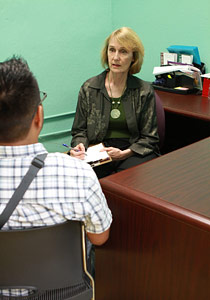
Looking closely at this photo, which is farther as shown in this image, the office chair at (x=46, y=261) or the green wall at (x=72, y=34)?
the green wall at (x=72, y=34)

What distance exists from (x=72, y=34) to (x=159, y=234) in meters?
2.14

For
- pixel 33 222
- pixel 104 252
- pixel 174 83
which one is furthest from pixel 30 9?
pixel 33 222

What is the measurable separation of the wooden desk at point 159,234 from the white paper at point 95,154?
1.54 feet

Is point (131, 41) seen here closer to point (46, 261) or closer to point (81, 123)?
point (81, 123)

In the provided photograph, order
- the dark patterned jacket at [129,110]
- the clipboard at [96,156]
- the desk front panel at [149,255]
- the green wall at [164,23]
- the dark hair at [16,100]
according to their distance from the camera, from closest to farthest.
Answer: the dark hair at [16,100] < the desk front panel at [149,255] < the clipboard at [96,156] < the dark patterned jacket at [129,110] < the green wall at [164,23]

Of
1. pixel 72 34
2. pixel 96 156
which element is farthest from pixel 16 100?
pixel 72 34

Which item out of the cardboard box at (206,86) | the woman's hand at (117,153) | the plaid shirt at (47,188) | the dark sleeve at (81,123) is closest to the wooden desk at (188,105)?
the cardboard box at (206,86)

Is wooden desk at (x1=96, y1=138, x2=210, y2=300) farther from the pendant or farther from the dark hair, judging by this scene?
the pendant

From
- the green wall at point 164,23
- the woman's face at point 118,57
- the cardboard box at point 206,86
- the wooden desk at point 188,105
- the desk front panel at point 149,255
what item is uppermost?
the green wall at point 164,23

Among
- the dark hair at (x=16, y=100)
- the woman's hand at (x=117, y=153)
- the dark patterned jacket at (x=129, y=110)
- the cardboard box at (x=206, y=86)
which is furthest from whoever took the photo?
the cardboard box at (x=206, y=86)

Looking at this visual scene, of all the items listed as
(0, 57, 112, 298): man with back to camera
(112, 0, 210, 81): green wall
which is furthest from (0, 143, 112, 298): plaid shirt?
(112, 0, 210, 81): green wall

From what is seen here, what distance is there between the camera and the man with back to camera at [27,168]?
82 centimetres

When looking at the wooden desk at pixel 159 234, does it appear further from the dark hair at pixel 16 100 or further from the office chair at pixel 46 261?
the dark hair at pixel 16 100

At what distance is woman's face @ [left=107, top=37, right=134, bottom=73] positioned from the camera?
1982 millimetres
